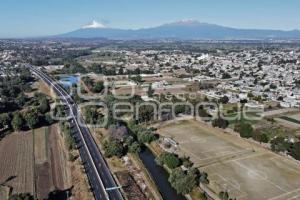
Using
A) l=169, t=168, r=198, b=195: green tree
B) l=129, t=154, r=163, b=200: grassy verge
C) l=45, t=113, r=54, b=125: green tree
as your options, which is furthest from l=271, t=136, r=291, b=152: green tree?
l=45, t=113, r=54, b=125: green tree

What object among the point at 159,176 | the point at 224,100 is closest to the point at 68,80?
the point at 224,100

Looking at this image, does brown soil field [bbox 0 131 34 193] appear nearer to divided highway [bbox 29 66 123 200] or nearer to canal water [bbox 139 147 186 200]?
divided highway [bbox 29 66 123 200]

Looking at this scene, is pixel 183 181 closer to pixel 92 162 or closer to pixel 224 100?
pixel 92 162

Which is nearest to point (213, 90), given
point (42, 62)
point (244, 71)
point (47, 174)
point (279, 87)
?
point (279, 87)

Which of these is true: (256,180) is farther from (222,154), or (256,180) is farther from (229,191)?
(222,154)

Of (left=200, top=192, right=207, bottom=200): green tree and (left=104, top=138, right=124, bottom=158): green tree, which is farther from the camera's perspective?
(left=104, top=138, right=124, bottom=158): green tree

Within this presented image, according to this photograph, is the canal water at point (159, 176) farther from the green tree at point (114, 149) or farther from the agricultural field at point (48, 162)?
the agricultural field at point (48, 162)
